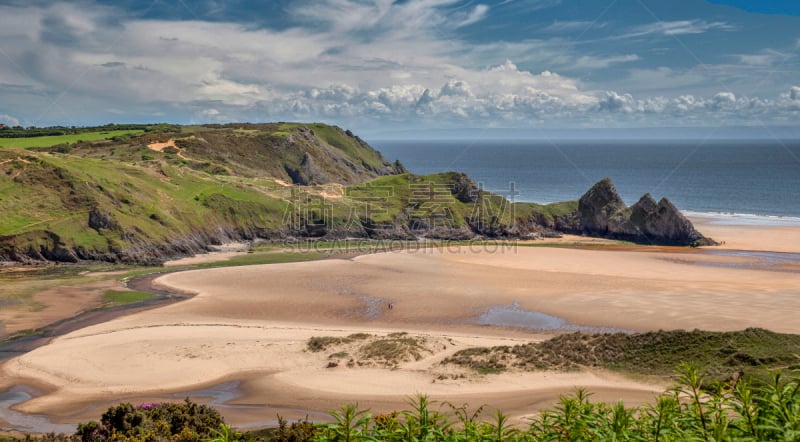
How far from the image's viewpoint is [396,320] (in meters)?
43.1

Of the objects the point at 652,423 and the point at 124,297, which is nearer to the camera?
the point at 652,423

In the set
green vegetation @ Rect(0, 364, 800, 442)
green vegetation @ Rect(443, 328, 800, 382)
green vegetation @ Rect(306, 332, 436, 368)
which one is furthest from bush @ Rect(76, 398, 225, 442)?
green vegetation @ Rect(443, 328, 800, 382)

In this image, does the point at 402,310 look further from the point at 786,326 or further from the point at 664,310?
the point at 786,326

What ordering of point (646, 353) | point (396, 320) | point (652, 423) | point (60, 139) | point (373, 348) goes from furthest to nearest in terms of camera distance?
point (60, 139)
point (396, 320)
point (373, 348)
point (646, 353)
point (652, 423)

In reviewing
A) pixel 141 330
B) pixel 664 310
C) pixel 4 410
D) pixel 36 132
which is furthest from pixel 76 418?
pixel 36 132

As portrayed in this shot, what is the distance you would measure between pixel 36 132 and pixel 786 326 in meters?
145

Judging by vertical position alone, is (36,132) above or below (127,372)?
above

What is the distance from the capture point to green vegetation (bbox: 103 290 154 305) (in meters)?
47.2

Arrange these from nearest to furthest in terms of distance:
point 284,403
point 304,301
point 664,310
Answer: point 284,403 → point 664,310 → point 304,301

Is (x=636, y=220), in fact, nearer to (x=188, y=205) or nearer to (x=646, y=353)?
(x=646, y=353)

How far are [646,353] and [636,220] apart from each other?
5728 centimetres

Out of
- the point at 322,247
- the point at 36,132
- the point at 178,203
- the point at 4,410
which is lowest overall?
the point at 4,410

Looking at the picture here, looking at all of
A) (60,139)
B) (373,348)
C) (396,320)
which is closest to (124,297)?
(396,320)

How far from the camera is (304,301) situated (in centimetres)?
4831
